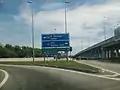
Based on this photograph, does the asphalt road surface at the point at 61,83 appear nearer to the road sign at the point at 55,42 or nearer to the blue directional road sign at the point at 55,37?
the road sign at the point at 55,42

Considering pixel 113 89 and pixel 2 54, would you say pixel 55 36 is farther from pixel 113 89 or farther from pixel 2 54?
pixel 2 54

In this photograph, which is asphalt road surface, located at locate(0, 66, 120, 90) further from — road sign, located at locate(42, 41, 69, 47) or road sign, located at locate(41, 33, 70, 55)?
road sign, located at locate(41, 33, 70, 55)

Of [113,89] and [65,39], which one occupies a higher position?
[65,39]

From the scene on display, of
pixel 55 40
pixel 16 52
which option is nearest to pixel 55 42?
pixel 55 40

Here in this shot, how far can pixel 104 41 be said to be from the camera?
120m

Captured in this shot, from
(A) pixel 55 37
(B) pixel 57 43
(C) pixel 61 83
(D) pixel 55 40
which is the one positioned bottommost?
(C) pixel 61 83

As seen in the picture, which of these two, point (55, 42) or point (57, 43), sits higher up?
point (55, 42)

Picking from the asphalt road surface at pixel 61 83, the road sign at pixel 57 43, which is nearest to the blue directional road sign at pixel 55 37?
the road sign at pixel 57 43

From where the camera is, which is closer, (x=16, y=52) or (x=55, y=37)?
(x=55, y=37)

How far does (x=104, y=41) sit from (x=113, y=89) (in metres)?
103

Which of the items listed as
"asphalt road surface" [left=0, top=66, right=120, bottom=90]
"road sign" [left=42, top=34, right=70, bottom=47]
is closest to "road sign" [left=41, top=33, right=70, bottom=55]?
"road sign" [left=42, top=34, right=70, bottom=47]

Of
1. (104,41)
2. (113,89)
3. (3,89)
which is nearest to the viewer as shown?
(113,89)

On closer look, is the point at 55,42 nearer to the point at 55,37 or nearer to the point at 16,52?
the point at 55,37

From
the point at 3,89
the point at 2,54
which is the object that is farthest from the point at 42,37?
the point at 2,54
